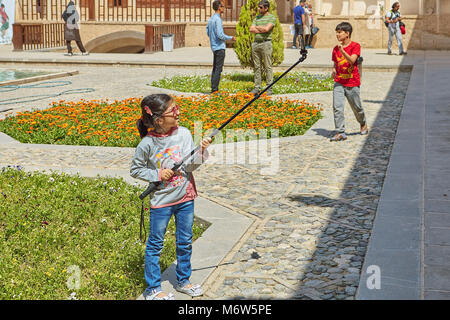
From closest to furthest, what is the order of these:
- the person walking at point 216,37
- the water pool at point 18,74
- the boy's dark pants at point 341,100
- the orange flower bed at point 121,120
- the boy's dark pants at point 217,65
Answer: the boy's dark pants at point 341,100 → the orange flower bed at point 121,120 → the person walking at point 216,37 → the boy's dark pants at point 217,65 → the water pool at point 18,74

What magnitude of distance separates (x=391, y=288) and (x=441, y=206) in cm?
201

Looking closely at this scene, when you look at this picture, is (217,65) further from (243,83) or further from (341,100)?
(341,100)

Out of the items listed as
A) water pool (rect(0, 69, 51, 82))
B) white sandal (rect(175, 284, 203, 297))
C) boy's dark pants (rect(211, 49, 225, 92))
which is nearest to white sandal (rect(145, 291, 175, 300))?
white sandal (rect(175, 284, 203, 297))

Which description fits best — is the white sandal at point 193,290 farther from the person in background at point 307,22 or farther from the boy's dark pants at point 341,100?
the person in background at point 307,22

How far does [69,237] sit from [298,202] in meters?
2.21

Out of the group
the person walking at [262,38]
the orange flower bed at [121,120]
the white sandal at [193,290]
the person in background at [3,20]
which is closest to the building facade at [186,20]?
the person in background at [3,20]

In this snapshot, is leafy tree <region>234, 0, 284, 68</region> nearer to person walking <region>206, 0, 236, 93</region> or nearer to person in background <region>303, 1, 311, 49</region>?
person walking <region>206, 0, 236, 93</region>

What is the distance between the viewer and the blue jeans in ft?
13.1

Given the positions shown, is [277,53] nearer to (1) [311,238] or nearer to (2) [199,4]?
(1) [311,238]

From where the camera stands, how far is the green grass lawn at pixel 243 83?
571 inches

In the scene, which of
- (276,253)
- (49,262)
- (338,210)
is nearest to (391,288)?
(276,253)

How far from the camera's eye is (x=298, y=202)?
20.2 feet

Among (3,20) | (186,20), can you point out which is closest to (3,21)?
(3,20)

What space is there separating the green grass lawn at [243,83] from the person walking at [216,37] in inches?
25.3
